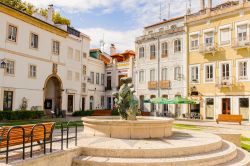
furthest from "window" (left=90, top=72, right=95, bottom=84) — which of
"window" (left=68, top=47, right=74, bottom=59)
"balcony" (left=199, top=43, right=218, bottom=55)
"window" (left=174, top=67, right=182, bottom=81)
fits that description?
"balcony" (left=199, top=43, right=218, bottom=55)

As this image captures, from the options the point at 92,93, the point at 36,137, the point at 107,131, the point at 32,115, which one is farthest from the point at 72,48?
the point at 36,137

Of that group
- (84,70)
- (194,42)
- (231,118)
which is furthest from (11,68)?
(231,118)

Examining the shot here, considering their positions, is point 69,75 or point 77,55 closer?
point 69,75

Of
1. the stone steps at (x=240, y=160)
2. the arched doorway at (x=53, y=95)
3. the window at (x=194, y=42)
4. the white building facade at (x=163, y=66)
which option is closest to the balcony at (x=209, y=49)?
the window at (x=194, y=42)

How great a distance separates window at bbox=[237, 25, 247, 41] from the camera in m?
29.3

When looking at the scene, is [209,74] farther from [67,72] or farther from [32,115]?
[32,115]

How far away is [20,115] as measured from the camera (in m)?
25.4

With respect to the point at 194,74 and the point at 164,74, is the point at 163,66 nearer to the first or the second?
the point at 164,74

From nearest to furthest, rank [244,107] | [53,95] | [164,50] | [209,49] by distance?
[244,107], [209,49], [53,95], [164,50]

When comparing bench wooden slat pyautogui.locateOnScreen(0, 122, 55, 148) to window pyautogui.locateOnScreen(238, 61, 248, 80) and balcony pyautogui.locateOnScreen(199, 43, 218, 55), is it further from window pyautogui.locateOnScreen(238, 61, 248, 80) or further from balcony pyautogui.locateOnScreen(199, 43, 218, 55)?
balcony pyautogui.locateOnScreen(199, 43, 218, 55)

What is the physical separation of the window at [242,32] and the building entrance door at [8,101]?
24120mm

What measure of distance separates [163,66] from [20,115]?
19.6m

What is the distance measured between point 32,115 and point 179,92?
715 inches

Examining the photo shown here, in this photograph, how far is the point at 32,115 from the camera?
2678 cm
